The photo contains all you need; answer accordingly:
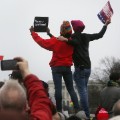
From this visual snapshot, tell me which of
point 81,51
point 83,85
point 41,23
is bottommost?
point 83,85

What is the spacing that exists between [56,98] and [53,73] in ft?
1.65

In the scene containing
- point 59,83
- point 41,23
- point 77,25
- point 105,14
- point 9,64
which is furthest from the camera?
point 105,14

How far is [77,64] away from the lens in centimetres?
1033

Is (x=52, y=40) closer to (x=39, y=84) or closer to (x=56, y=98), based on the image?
(x=56, y=98)

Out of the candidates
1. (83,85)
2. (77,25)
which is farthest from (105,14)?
(83,85)

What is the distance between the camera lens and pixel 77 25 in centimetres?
1030

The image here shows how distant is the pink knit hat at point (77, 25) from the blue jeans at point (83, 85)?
0.79 metres

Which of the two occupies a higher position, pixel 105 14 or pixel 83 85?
pixel 105 14

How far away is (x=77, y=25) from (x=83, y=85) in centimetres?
121

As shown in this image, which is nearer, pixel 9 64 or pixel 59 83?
pixel 9 64

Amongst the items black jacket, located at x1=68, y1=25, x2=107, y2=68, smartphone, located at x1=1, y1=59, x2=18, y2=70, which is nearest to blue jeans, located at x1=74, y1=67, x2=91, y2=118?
black jacket, located at x1=68, y1=25, x2=107, y2=68

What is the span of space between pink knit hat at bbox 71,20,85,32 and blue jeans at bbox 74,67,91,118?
2.60ft

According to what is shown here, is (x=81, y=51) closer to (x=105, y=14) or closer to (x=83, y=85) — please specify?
(x=83, y=85)

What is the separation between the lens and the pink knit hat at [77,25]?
1030cm
